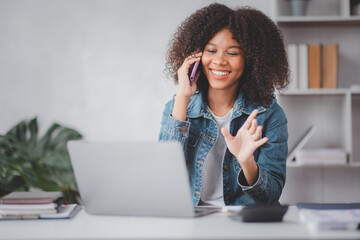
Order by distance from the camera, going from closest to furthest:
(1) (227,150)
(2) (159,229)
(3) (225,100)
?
(2) (159,229) → (1) (227,150) → (3) (225,100)

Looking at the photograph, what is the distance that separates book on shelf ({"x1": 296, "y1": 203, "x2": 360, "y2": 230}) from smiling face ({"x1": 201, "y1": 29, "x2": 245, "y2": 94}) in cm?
64

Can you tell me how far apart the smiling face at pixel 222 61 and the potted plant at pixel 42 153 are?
1.50 meters

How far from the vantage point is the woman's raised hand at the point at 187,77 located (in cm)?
176

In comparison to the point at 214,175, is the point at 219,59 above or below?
above

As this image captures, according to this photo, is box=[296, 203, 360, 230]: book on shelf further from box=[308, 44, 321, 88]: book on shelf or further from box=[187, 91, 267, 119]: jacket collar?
box=[308, 44, 321, 88]: book on shelf

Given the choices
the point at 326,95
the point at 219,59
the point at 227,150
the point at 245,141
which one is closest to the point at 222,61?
the point at 219,59

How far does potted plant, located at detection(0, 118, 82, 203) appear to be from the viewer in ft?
9.56

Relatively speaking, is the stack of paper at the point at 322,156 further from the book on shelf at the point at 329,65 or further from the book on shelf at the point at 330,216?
the book on shelf at the point at 330,216

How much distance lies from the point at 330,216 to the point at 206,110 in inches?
31.3

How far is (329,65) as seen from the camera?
2.89m

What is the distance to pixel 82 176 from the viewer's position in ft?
Result: 4.02

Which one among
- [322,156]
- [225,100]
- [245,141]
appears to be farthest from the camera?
[322,156]

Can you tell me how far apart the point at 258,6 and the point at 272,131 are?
1611 millimetres

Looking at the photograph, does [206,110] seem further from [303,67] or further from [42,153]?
[42,153]
